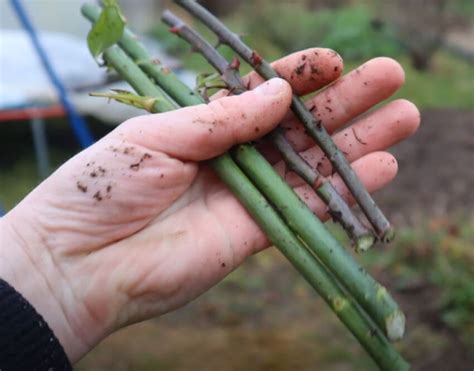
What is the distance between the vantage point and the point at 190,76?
542 cm

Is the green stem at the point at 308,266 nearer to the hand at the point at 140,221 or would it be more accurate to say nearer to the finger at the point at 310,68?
the hand at the point at 140,221

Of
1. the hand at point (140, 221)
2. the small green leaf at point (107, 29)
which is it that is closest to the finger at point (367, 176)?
the hand at point (140, 221)

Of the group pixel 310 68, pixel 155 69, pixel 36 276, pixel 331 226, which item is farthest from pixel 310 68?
pixel 331 226

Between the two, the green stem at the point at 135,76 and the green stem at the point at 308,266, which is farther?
the green stem at the point at 135,76

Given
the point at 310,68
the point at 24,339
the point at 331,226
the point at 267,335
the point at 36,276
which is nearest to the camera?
the point at 24,339

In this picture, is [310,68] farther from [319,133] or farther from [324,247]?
[324,247]

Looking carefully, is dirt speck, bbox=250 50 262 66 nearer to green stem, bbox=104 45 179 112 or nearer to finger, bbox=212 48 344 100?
finger, bbox=212 48 344 100

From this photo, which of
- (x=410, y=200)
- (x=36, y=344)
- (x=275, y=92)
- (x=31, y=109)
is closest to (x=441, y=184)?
(x=410, y=200)

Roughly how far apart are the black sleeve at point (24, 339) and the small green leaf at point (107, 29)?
55cm

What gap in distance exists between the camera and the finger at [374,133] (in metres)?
1.55

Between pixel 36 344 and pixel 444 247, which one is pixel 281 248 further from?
pixel 444 247

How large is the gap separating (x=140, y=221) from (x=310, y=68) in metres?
0.46

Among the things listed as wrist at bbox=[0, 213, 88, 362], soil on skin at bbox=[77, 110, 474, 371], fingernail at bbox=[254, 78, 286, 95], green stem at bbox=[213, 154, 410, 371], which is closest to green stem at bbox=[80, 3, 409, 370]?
green stem at bbox=[213, 154, 410, 371]

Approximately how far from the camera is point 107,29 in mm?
1541
